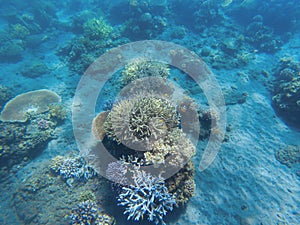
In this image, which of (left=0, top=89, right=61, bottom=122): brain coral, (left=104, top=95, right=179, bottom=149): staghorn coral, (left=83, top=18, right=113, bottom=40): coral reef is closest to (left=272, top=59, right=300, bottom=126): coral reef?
(left=104, top=95, right=179, bottom=149): staghorn coral

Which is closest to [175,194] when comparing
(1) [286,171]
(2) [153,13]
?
(1) [286,171]

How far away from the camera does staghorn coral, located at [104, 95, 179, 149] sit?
173 inches

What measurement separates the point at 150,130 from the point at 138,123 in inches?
13.7

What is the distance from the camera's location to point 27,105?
25.9 feet

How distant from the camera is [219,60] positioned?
10750mm

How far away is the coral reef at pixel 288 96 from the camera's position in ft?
24.4

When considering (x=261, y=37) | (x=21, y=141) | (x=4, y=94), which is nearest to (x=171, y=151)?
(x=21, y=141)

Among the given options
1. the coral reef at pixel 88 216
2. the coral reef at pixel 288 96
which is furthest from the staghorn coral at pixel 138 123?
the coral reef at pixel 288 96

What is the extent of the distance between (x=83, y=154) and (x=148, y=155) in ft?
8.62

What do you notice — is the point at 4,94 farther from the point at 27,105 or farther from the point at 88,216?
the point at 88,216

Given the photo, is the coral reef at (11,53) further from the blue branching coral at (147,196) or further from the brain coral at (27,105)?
the blue branching coral at (147,196)

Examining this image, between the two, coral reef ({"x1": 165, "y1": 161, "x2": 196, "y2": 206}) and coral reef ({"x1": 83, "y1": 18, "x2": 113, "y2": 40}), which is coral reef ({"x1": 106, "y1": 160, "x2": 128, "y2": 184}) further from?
coral reef ({"x1": 83, "y1": 18, "x2": 113, "y2": 40})

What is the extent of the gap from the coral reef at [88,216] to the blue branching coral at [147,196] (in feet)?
2.50

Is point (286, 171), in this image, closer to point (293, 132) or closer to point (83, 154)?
point (293, 132)
